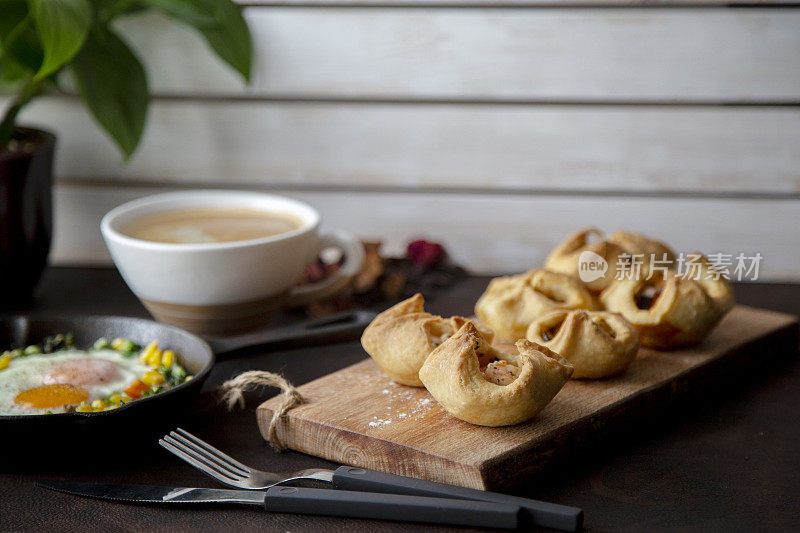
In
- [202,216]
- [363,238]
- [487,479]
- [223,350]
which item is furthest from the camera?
[363,238]

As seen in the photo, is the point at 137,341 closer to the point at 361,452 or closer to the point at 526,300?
the point at 361,452

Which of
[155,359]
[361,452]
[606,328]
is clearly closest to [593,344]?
[606,328]

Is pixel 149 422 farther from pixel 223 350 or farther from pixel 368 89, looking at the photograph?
pixel 368 89

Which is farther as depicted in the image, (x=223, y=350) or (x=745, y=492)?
(x=223, y=350)

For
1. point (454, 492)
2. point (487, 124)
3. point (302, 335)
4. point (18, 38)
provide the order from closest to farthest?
1. point (454, 492)
2. point (302, 335)
3. point (18, 38)
4. point (487, 124)

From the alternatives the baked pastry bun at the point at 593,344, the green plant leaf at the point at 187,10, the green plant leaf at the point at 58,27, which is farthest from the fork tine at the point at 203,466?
the green plant leaf at the point at 187,10

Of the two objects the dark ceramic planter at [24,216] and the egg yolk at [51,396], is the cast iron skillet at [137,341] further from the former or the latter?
the dark ceramic planter at [24,216]

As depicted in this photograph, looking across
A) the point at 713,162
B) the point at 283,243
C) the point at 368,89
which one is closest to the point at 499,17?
the point at 368,89
